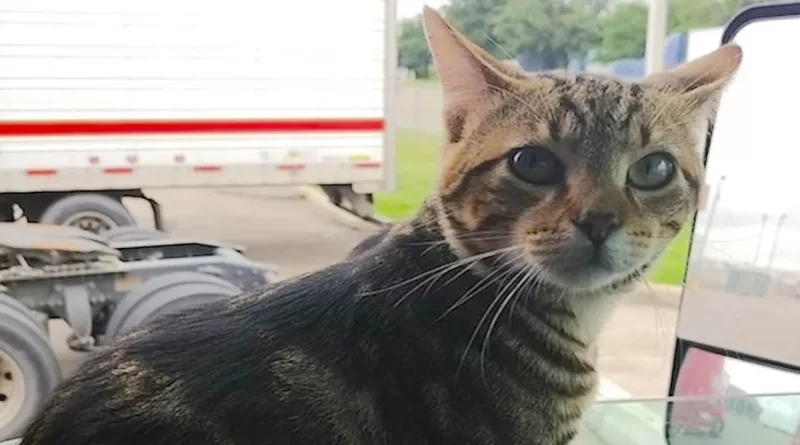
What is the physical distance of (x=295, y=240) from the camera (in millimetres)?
1193

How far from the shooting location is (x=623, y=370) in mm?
1044

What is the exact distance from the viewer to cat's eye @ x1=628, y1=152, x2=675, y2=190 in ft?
1.52

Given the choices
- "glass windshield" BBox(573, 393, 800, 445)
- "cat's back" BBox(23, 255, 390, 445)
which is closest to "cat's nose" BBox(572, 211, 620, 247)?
"cat's back" BBox(23, 255, 390, 445)

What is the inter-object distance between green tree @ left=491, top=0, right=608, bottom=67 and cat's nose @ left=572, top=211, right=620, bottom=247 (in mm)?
455

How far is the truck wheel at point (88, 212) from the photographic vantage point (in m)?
1.33

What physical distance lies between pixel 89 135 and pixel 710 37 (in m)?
0.88

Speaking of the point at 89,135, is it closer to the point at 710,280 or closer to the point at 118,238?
the point at 118,238

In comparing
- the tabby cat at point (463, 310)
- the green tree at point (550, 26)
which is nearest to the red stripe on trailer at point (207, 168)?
the green tree at point (550, 26)

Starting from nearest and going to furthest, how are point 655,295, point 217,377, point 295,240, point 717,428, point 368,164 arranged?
point 217,377 → point 655,295 → point 717,428 → point 295,240 → point 368,164

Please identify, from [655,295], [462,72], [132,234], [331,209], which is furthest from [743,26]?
[132,234]

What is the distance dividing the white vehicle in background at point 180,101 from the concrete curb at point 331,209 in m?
0.02

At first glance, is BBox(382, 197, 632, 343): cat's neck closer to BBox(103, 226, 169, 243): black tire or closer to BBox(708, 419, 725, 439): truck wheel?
BBox(708, 419, 725, 439): truck wheel

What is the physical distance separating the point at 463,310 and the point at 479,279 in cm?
2

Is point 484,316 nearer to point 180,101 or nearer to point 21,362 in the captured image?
point 21,362
